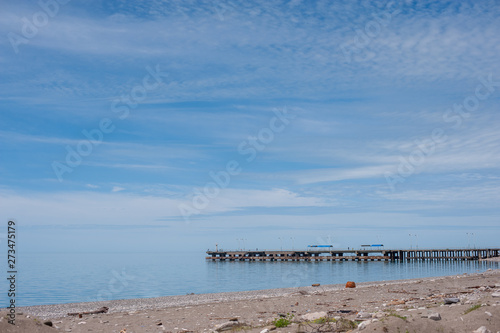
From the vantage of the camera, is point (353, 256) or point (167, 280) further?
point (353, 256)

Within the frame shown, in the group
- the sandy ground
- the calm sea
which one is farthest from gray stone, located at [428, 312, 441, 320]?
the calm sea

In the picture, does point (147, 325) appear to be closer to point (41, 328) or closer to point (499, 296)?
point (41, 328)

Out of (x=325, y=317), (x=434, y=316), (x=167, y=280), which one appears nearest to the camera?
(x=434, y=316)

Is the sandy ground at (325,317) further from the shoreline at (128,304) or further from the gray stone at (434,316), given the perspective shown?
the shoreline at (128,304)

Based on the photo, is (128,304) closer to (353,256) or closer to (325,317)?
(325,317)

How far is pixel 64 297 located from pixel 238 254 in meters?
95.5

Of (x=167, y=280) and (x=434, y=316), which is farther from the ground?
(x=434, y=316)

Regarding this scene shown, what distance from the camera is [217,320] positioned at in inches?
584

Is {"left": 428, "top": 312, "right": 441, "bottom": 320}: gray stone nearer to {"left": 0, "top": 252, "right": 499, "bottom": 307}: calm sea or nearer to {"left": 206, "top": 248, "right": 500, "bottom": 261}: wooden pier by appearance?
{"left": 0, "top": 252, "right": 499, "bottom": 307}: calm sea

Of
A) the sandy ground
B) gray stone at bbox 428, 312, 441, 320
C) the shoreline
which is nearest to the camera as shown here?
the sandy ground

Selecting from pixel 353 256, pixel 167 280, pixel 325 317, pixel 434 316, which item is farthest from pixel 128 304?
pixel 353 256

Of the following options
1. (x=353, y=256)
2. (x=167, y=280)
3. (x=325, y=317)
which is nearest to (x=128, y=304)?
(x=325, y=317)

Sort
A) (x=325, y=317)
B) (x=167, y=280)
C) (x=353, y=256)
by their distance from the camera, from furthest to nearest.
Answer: (x=353, y=256) → (x=167, y=280) → (x=325, y=317)

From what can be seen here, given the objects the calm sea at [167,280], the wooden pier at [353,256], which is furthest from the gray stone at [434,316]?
the wooden pier at [353,256]
